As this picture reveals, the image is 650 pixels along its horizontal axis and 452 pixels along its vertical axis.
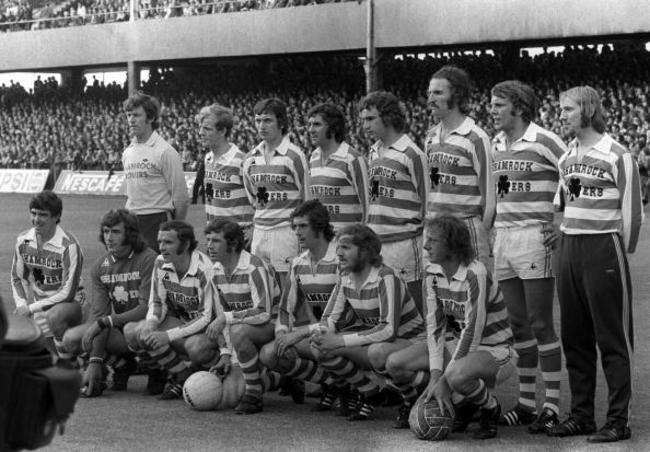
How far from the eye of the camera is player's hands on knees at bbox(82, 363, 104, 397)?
8.54 m

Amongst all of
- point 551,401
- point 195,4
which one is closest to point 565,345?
point 551,401

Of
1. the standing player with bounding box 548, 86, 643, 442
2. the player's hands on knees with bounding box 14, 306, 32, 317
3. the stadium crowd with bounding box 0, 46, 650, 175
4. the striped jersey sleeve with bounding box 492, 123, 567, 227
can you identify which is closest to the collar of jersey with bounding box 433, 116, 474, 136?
the striped jersey sleeve with bounding box 492, 123, 567, 227

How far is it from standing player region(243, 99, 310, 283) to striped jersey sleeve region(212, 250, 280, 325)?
18.3 inches

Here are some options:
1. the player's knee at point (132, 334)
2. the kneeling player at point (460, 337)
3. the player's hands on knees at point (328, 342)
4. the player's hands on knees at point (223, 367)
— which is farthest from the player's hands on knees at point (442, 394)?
the player's knee at point (132, 334)

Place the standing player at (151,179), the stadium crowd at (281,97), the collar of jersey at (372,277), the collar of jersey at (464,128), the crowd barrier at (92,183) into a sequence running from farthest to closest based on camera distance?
the crowd barrier at (92,183)
the stadium crowd at (281,97)
the standing player at (151,179)
the collar of jersey at (464,128)
the collar of jersey at (372,277)

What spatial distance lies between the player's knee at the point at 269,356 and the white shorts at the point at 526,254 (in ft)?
5.13

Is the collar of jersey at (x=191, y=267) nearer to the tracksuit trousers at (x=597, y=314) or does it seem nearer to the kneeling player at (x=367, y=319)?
the kneeling player at (x=367, y=319)

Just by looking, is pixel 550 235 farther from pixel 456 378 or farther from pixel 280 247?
pixel 280 247

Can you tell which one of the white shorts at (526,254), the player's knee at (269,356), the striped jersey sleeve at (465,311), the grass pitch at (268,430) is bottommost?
the grass pitch at (268,430)

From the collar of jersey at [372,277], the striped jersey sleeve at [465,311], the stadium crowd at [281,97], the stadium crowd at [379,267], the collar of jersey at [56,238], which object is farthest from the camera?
the stadium crowd at [281,97]

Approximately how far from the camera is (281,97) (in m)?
46.1

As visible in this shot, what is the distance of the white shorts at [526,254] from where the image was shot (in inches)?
293

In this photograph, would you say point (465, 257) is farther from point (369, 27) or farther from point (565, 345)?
point (369, 27)

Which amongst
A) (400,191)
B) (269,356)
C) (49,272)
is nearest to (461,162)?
(400,191)
